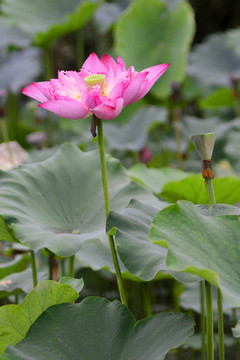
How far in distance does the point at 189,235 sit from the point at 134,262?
0.07 m

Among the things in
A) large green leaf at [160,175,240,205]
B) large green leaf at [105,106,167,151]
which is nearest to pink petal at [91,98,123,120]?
large green leaf at [160,175,240,205]

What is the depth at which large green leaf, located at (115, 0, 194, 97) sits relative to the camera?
242 centimetres

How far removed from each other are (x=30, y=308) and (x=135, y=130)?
56.3 inches

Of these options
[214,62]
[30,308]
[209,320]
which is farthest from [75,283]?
[214,62]

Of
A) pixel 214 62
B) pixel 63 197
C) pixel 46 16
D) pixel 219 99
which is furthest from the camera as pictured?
pixel 214 62

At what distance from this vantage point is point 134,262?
2.37 ft

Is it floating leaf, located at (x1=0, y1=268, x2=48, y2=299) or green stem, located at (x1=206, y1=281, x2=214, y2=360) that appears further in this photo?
floating leaf, located at (x1=0, y1=268, x2=48, y2=299)

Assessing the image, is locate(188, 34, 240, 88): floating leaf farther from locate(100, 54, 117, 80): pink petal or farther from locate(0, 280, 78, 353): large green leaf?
locate(0, 280, 78, 353): large green leaf

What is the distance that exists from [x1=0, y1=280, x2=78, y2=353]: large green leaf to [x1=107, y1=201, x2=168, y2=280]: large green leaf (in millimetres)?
101

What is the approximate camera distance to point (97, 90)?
2.45ft

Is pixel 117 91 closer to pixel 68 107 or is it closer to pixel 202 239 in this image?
pixel 68 107

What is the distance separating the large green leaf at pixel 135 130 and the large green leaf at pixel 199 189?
0.86 metres

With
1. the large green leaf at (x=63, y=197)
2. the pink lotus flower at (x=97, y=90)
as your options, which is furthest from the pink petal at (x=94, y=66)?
the large green leaf at (x=63, y=197)

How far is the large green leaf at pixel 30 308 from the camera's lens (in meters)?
0.77
